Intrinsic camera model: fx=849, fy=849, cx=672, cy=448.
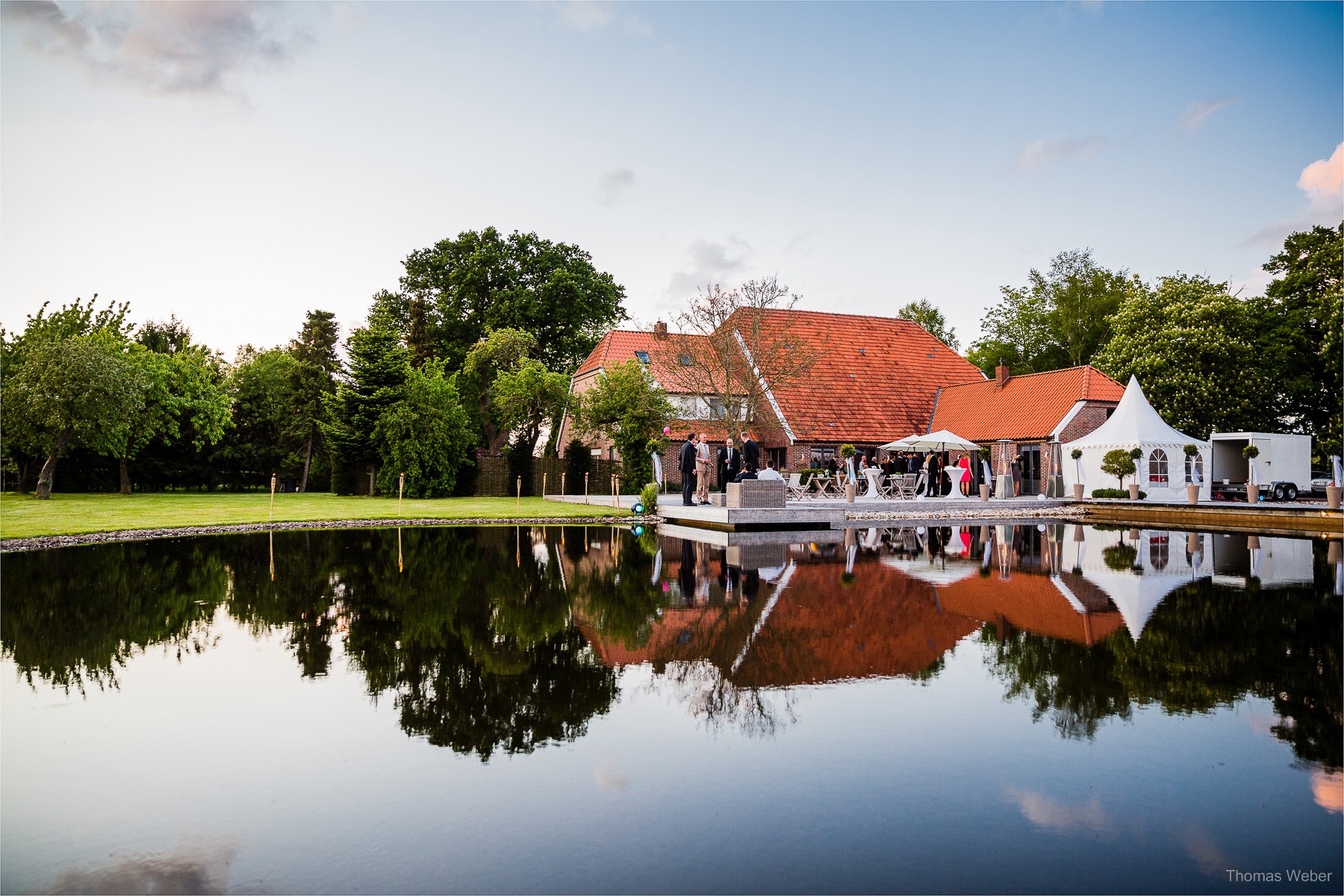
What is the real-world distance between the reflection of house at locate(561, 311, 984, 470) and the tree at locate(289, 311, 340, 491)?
14.5 meters

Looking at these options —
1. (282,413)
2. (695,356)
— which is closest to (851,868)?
(695,356)

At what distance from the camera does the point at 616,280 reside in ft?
162

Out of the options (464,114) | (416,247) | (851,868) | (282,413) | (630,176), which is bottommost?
(851,868)

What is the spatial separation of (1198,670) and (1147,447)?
967 inches

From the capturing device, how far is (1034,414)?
31578 millimetres

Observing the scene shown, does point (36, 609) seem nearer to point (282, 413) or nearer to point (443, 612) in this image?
point (443, 612)

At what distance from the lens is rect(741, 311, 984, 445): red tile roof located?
33.3 m

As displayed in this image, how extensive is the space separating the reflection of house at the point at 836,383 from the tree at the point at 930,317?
21.4m

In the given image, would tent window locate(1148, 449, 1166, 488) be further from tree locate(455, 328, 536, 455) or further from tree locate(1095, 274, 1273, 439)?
tree locate(455, 328, 536, 455)

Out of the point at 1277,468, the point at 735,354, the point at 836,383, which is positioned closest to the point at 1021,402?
the point at 836,383

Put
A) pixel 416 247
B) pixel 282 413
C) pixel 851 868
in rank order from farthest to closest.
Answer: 1. pixel 416 247
2. pixel 282 413
3. pixel 851 868

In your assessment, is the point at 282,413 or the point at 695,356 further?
the point at 282,413

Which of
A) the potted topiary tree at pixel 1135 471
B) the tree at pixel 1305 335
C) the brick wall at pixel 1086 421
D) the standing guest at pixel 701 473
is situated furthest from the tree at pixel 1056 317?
the standing guest at pixel 701 473

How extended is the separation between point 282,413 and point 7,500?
50.7 ft
